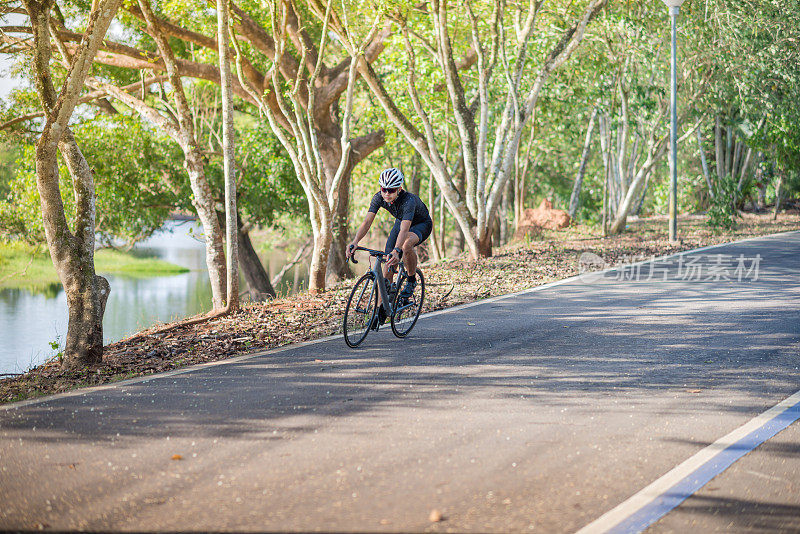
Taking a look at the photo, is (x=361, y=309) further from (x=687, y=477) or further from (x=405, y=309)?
(x=687, y=477)

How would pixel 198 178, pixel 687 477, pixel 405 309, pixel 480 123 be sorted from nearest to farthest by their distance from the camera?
pixel 687 477 → pixel 405 309 → pixel 198 178 → pixel 480 123

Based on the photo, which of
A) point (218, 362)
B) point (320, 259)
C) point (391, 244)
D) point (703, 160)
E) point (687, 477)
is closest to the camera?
point (687, 477)

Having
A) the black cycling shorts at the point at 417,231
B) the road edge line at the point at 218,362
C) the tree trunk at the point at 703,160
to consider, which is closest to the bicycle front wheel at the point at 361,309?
the black cycling shorts at the point at 417,231

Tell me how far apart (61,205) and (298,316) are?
376 centimetres

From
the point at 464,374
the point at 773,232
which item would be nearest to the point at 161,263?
the point at 773,232

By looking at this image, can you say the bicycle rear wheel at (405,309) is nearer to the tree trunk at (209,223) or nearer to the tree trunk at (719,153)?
the tree trunk at (209,223)

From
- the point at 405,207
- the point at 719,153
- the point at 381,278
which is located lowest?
the point at 381,278

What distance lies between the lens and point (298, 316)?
449 inches

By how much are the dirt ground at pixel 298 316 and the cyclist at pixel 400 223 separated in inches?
54.1

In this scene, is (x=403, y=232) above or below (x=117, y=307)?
above

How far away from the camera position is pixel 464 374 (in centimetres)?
750

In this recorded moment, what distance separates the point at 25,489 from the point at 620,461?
3.69 m

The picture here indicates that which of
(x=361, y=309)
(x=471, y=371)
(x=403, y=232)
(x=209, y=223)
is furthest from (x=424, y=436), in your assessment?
(x=209, y=223)

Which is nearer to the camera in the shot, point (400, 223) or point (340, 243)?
point (400, 223)
